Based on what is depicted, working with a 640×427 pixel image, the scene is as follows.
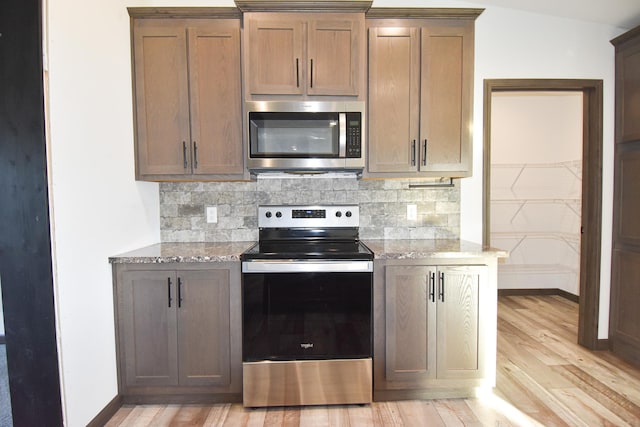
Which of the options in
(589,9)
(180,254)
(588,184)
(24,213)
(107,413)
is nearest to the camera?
(24,213)

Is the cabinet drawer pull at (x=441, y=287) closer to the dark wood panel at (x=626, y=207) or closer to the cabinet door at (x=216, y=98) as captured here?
the cabinet door at (x=216, y=98)

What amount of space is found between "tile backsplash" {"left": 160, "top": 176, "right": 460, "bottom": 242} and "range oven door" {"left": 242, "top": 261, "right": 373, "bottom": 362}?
61cm

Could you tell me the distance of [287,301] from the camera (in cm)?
176

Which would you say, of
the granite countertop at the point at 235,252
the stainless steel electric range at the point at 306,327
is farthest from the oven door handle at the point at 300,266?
the granite countertop at the point at 235,252

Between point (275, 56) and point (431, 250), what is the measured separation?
1536 mm

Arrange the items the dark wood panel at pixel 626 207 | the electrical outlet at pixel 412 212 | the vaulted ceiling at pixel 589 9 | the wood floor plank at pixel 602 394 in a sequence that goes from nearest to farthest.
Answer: the wood floor plank at pixel 602 394 → the vaulted ceiling at pixel 589 9 → the dark wood panel at pixel 626 207 → the electrical outlet at pixel 412 212

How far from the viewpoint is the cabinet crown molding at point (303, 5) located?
1864mm

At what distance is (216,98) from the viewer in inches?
77.8

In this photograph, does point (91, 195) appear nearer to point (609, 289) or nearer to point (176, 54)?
point (176, 54)

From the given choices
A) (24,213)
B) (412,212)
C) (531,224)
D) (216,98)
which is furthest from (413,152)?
(531,224)

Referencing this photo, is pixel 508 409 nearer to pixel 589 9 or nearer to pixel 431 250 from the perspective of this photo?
pixel 431 250

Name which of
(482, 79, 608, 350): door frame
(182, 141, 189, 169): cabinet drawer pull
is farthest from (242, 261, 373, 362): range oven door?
(482, 79, 608, 350): door frame

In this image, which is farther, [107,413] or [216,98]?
[216,98]

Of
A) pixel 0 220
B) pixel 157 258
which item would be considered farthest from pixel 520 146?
pixel 0 220
